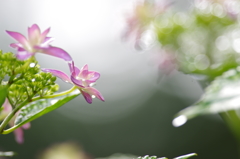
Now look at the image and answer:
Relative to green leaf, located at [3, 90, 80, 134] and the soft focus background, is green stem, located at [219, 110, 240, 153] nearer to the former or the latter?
green leaf, located at [3, 90, 80, 134]

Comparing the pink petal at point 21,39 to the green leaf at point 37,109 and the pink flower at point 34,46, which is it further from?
the green leaf at point 37,109

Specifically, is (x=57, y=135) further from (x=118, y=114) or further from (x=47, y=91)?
(x=47, y=91)

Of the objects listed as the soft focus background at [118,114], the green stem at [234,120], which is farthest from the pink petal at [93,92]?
the soft focus background at [118,114]

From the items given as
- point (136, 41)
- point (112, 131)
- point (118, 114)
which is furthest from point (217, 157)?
point (136, 41)

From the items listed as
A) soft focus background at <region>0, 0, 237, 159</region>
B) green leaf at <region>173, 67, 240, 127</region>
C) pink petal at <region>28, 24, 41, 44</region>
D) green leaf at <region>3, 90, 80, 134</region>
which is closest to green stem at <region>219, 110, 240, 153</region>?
green leaf at <region>173, 67, 240, 127</region>

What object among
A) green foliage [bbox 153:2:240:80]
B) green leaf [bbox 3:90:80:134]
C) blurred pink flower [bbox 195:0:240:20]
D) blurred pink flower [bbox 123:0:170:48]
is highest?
blurred pink flower [bbox 123:0:170:48]

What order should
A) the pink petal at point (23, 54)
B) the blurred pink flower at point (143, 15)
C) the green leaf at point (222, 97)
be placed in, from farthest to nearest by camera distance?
the blurred pink flower at point (143, 15), the green leaf at point (222, 97), the pink petal at point (23, 54)
